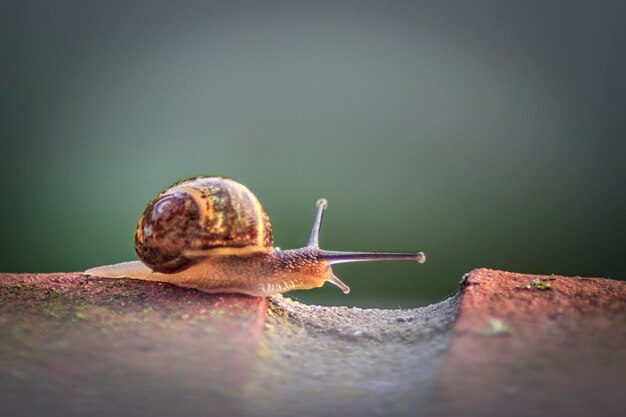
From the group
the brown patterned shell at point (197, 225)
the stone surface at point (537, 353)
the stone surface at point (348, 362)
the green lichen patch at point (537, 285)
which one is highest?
the brown patterned shell at point (197, 225)

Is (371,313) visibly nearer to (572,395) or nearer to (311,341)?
(311,341)

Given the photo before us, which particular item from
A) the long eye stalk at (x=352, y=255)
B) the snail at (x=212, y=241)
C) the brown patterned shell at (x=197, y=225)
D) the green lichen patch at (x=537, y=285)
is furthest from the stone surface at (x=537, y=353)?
the brown patterned shell at (x=197, y=225)

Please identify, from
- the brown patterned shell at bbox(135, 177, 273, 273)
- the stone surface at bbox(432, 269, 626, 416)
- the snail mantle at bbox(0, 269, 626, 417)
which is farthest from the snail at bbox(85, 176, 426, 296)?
the stone surface at bbox(432, 269, 626, 416)

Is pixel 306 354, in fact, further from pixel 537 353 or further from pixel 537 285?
pixel 537 285

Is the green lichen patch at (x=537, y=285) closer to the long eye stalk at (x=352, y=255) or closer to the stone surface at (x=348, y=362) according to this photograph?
the stone surface at (x=348, y=362)

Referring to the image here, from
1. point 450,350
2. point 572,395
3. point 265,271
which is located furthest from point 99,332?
point 572,395

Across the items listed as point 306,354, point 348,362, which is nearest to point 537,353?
point 348,362

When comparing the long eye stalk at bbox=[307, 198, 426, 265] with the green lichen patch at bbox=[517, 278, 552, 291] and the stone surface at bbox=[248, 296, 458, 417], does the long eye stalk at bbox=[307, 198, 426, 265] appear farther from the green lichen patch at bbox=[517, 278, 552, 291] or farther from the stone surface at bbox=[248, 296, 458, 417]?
the green lichen patch at bbox=[517, 278, 552, 291]

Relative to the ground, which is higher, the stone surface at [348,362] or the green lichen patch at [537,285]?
the green lichen patch at [537,285]
